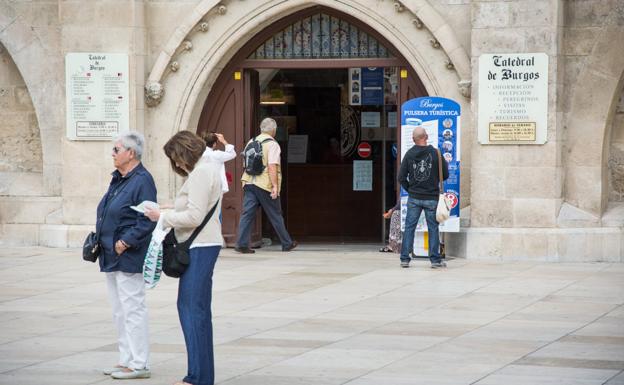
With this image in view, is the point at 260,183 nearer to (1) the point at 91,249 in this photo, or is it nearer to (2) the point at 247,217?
(2) the point at 247,217

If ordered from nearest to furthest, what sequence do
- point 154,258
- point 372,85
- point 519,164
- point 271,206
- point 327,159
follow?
point 154,258, point 519,164, point 271,206, point 372,85, point 327,159

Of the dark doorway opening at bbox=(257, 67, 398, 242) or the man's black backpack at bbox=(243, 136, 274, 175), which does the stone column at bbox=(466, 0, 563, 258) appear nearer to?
the man's black backpack at bbox=(243, 136, 274, 175)

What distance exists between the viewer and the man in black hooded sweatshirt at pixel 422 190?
45.2 feet

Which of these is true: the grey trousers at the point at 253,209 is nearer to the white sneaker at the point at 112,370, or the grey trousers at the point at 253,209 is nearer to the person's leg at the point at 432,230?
the person's leg at the point at 432,230

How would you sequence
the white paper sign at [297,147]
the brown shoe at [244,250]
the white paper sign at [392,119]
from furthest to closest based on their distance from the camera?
the white paper sign at [297,147] → the white paper sign at [392,119] → the brown shoe at [244,250]

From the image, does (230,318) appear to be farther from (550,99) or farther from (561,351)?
(550,99)

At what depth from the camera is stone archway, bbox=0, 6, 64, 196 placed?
16.4 meters

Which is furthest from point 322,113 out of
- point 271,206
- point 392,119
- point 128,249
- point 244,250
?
point 128,249

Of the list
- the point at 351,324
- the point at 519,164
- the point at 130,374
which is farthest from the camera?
the point at 519,164

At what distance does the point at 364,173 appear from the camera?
18.2m

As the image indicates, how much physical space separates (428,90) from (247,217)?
8.93ft

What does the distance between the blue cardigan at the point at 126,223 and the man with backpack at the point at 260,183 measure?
721cm

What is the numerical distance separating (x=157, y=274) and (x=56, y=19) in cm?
942

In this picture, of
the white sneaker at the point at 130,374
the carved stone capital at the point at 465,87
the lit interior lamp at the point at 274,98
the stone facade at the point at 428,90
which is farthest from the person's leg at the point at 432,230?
the white sneaker at the point at 130,374
